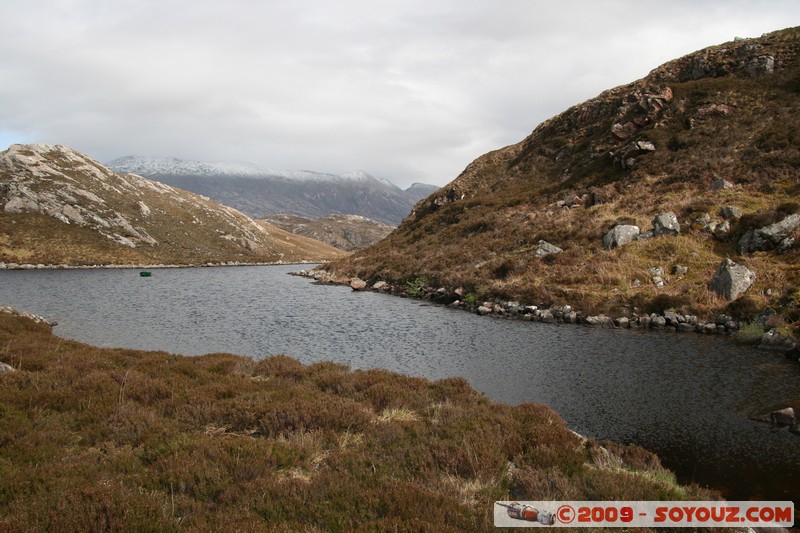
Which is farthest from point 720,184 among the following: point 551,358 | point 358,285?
point 358,285

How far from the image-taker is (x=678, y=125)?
188 ft

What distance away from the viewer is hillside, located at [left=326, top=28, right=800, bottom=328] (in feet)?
107

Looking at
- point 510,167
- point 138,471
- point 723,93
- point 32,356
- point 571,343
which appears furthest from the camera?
point 510,167

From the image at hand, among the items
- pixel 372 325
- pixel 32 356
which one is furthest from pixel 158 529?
pixel 372 325

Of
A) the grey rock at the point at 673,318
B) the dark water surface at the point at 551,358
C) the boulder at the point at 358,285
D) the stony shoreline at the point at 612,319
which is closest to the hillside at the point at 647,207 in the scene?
the stony shoreline at the point at 612,319

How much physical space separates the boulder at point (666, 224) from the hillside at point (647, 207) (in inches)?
6.4

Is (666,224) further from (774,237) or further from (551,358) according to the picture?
(551,358)

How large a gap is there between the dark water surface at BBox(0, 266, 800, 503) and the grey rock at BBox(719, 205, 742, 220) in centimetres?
1652

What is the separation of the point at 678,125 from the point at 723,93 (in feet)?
21.6

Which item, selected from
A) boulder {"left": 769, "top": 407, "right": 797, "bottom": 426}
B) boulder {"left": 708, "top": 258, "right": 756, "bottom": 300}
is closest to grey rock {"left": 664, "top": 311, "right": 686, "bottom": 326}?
boulder {"left": 708, "top": 258, "right": 756, "bottom": 300}

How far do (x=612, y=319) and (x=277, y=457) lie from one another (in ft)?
94.1

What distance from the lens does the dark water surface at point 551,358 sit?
1274cm

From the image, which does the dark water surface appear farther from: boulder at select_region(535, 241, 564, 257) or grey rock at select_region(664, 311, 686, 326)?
boulder at select_region(535, 241, 564, 257)

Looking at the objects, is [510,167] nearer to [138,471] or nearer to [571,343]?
[571,343]
